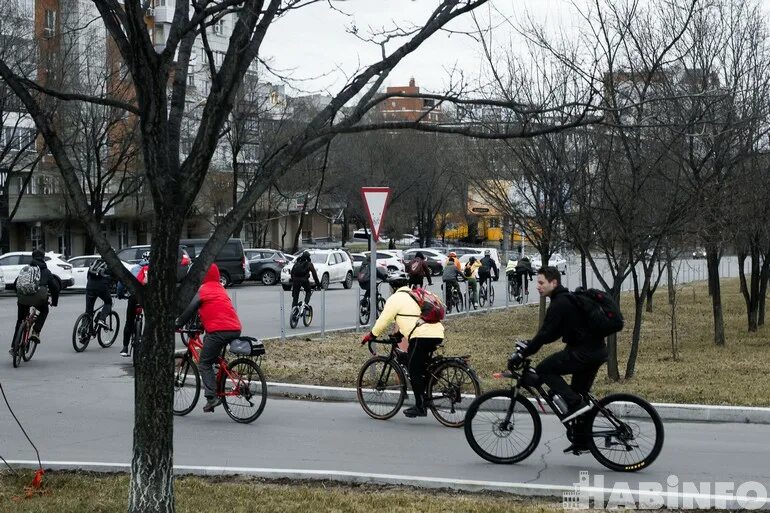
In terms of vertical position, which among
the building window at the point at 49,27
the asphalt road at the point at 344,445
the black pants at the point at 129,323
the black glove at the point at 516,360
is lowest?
the asphalt road at the point at 344,445

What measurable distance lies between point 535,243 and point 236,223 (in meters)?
19.7

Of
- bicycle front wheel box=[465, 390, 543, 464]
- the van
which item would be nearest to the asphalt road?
bicycle front wheel box=[465, 390, 543, 464]

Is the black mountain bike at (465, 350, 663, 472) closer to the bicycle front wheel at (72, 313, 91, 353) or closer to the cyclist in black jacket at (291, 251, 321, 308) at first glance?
the bicycle front wheel at (72, 313, 91, 353)

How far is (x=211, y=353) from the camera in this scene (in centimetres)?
1197

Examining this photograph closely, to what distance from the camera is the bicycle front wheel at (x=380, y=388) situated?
12.1 m

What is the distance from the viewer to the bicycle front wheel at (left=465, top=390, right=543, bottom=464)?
945 centimetres

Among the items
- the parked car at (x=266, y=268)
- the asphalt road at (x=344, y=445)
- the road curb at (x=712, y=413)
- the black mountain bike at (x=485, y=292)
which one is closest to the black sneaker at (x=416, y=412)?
the asphalt road at (x=344, y=445)

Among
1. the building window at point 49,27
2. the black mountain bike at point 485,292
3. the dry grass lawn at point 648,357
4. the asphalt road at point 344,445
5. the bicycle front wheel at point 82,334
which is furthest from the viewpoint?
the black mountain bike at point 485,292

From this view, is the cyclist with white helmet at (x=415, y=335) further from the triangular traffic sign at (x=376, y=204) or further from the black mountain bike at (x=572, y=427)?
the triangular traffic sign at (x=376, y=204)

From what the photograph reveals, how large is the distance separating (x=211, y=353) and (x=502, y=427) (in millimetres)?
3771

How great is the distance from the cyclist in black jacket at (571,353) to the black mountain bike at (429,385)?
1.73 m

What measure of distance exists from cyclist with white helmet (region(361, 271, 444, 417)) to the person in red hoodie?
161 centimetres

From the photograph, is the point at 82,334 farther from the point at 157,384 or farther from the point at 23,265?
the point at 23,265

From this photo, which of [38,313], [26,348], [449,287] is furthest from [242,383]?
[449,287]
